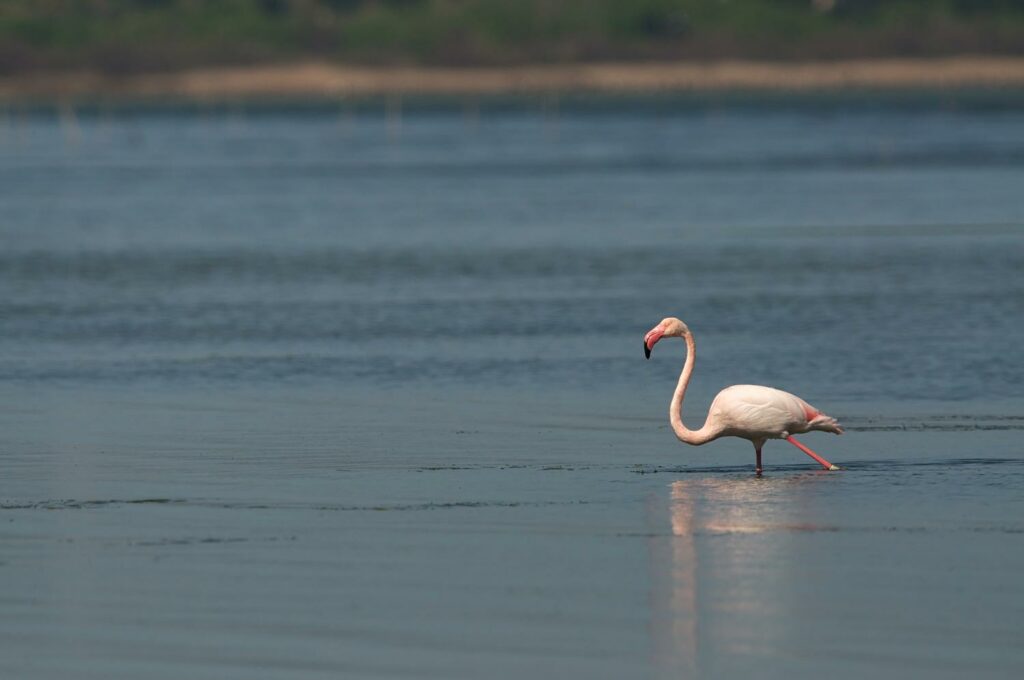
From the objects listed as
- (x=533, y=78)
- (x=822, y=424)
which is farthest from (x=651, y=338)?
(x=533, y=78)

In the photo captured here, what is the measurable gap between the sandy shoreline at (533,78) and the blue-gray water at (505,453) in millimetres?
126783

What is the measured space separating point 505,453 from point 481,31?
6463 inches

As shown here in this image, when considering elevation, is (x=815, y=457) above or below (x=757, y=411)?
below

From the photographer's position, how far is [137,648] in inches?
383

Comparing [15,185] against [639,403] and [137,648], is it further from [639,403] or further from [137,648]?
[137,648]

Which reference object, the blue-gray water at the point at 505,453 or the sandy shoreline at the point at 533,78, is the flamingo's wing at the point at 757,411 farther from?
the sandy shoreline at the point at 533,78

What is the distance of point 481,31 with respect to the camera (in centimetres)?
17662

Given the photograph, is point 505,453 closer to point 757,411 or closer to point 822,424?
point 757,411

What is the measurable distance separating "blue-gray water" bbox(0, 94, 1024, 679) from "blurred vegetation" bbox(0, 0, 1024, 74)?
129m

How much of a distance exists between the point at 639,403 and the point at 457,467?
346 centimetres

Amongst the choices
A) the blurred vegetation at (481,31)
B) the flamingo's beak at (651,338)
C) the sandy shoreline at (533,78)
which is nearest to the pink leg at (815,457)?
the flamingo's beak at (651,338)

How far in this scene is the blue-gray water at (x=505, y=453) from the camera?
9.83 metres

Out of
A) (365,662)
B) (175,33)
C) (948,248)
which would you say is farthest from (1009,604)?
(175,33)

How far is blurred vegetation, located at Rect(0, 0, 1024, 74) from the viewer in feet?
550
